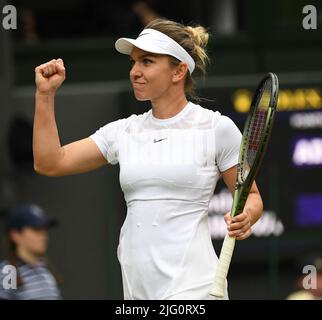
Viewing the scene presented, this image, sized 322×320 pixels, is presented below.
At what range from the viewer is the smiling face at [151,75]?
4.83m

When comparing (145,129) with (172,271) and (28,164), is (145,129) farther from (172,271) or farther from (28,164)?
(28,164)

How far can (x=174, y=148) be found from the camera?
4789mm

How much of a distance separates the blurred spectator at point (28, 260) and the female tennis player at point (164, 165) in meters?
1.60

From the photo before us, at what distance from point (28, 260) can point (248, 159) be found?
2.43 meters

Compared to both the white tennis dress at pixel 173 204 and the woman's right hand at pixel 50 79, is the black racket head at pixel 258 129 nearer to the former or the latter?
the white tennis dress at pixel 173 204

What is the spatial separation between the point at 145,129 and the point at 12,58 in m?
5.64

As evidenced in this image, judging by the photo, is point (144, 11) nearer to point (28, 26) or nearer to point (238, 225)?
point (28, 26)

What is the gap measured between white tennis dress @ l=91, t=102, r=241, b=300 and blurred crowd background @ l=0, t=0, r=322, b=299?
412 centimetres

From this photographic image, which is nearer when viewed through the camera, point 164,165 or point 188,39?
point 164,165

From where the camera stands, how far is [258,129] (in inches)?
195

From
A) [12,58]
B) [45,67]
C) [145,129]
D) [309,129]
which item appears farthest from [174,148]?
[12,58]

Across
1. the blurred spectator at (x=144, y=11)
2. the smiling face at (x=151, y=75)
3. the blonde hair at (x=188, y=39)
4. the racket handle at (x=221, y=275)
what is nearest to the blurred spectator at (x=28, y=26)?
the blurred spectator at (x=144, y=11)

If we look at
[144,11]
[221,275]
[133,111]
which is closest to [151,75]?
[221,275]

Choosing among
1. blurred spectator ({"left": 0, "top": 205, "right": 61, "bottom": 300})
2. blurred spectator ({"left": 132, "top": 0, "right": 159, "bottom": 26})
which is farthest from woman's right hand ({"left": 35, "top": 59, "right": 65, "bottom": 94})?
blurred spectator ({"left": 132, "top": 0, "right": 159, "bottom": 26})
